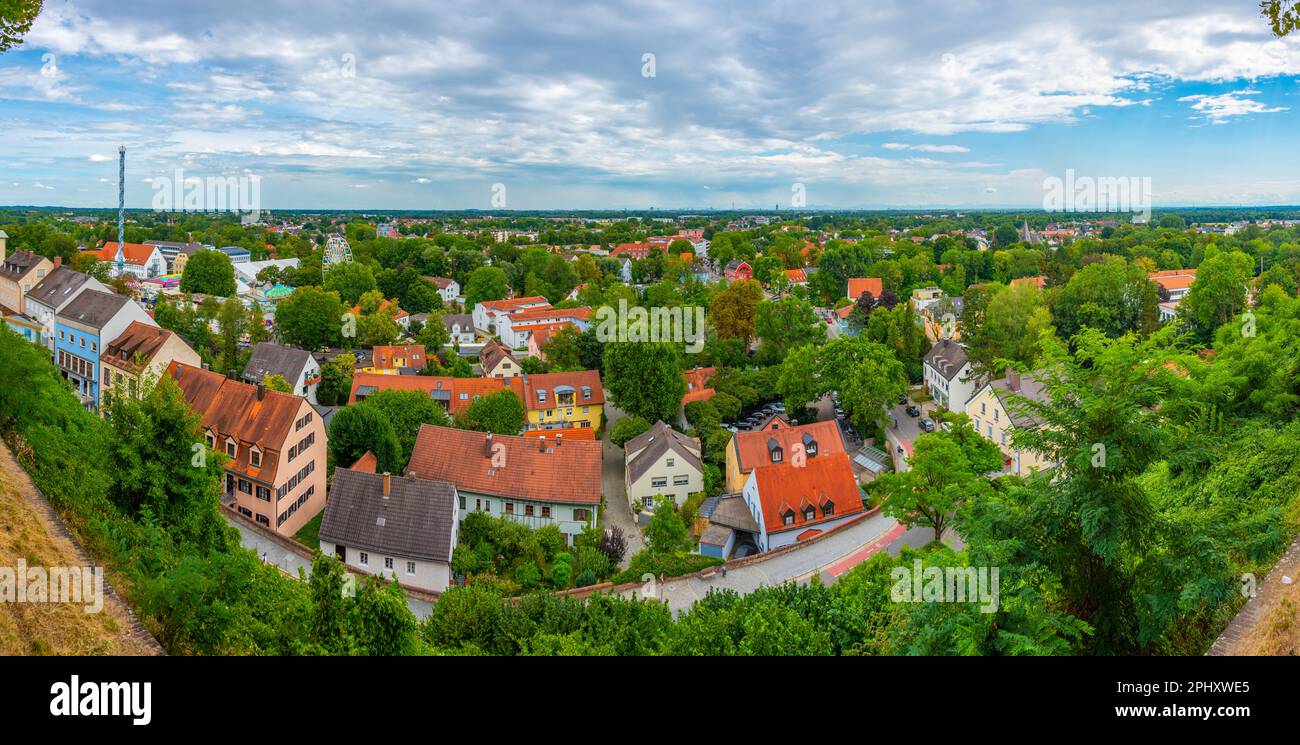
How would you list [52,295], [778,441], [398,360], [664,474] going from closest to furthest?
[664,474]
[778,441]
[52,295]
[398,360]

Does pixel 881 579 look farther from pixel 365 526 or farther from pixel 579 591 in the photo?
pixel 365 526

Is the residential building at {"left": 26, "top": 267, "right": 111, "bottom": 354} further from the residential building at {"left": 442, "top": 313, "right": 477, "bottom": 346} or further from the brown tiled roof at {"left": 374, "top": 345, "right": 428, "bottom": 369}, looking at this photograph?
the residential building at {"left": 442, "top": 313, "right": 477, "bottom": 346}

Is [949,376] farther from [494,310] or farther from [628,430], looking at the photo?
[494,310]

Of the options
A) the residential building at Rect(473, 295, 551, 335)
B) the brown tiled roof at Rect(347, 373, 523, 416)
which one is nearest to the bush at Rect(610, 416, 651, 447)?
the brown tiled roof at Rect(347, 373, 523, 416)

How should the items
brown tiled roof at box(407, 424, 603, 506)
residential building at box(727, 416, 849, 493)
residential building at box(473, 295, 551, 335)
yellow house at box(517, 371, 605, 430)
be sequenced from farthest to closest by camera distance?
1. residential building at box(473, 295, 551, 335)
2. yellow house at box(517, 371, 605, 430)
3. residential building at box(727, 416, 849, 493)
4. brown tiled roof at box(407, 424, 603, 506)

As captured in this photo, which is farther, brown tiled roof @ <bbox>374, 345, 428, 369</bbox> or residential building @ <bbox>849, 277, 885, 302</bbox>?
residential building @ <bbox>849, 277, 885, 302</bbox>

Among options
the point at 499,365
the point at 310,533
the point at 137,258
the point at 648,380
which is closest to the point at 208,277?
the point at 137,258
